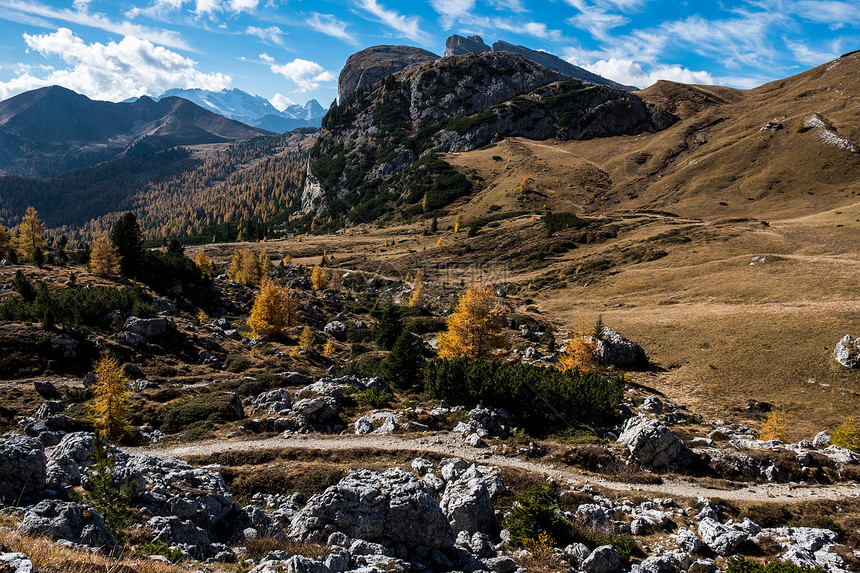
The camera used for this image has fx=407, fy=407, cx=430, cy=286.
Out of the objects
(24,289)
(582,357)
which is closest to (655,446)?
(582,357)

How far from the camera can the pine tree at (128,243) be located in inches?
2723

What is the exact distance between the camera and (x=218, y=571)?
43.9 feet

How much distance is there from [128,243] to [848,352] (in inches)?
4011

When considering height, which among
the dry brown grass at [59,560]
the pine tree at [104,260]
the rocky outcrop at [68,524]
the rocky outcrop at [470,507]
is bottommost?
the rocky outcrop at [470,507]

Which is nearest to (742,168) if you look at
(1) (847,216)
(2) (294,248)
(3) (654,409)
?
(1) (847,216)

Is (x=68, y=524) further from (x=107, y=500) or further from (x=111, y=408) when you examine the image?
(x=111, y=408)

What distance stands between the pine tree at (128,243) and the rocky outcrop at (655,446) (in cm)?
7888

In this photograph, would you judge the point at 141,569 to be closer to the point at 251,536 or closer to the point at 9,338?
the point at 251,536

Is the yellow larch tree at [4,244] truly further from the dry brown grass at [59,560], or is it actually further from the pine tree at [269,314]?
the dry brown grass at [59,560]

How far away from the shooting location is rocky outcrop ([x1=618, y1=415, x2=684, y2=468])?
1040 inches

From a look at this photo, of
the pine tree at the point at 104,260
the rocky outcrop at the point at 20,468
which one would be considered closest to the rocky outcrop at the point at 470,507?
the rocky outcrop at the point at 20,468

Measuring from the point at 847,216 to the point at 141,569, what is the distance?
141 meters

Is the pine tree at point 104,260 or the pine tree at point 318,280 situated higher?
the pine tree at point 104,260

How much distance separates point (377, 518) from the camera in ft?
59.5
